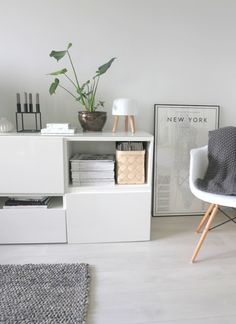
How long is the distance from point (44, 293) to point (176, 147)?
1.37 metres

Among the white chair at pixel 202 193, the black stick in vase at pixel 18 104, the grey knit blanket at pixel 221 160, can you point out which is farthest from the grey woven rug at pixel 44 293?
the black stick in vase at pixel 18 104

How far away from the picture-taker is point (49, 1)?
68.1 inches

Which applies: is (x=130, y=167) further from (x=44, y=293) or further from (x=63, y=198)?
(x=44, y=293)

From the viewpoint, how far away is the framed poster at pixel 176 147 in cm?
196

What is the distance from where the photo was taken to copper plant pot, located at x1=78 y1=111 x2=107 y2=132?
1697 millimetres

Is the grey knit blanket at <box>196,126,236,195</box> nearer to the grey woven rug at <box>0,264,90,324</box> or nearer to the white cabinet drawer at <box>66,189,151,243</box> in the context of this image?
the white cabinet drawer at <box>66,189,151,243</box>

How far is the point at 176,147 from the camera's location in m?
2.01

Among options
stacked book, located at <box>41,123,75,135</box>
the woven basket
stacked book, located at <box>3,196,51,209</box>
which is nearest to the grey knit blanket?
the woven basket

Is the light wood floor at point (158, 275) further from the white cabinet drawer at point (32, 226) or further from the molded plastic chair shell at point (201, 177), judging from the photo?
the molded plastic chair shell at point (201, 177)

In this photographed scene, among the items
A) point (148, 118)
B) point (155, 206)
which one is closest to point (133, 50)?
point (148, 118)

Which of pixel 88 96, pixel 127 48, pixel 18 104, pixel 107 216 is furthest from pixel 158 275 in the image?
pixel 127 48

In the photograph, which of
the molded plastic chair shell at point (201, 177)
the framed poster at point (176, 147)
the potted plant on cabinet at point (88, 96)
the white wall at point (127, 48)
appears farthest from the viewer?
the framed poster at point (176, 147)

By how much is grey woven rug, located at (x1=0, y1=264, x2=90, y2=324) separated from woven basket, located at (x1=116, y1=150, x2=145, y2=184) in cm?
60

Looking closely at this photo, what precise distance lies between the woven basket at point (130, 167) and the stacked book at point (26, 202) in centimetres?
51
